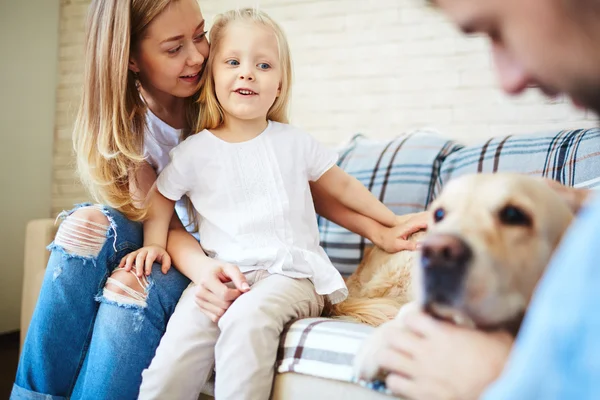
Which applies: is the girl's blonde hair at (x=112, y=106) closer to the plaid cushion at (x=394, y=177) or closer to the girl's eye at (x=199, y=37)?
the girl's eye at (x=199, y=37)

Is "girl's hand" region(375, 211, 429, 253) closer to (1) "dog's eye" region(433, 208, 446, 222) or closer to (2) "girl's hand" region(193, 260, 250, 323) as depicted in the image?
(2) "girl's hand" region(193, 260, 250, 323)

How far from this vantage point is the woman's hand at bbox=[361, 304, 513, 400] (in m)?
0.61

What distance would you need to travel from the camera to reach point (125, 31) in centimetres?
133

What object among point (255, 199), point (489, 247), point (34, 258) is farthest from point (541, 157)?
point (34, 258)

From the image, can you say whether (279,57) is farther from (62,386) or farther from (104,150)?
(62,386)

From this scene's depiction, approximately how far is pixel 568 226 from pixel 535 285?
104 millimetres

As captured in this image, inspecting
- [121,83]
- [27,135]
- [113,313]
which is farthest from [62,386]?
[27,135]

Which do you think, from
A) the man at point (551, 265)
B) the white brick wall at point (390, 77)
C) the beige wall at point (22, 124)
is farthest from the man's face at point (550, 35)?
the beige wall at point (22, 124)

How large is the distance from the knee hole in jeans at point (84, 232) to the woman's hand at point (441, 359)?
78 cm

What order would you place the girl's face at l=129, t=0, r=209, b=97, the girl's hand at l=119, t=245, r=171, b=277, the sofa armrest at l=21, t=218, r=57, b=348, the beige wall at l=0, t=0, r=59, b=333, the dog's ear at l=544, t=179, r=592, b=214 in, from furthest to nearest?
the beige wall at l=0, t=0, r=59, b=333
the sofa armrest at l=21, t=218, r=57, b=348
the girl's face at l=129, t=0, r=209, b=97
the girl's hand at l=119, t=245, r=171, b=277
the dog's ear at l=544, t=179, r=592, b=214

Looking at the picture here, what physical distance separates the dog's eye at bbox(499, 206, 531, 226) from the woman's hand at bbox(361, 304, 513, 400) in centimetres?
13

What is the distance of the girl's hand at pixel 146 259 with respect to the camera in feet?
4.07

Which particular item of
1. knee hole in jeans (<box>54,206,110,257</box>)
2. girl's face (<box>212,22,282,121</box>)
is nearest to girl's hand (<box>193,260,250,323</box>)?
knee hole in jeans (<box>54,206,110,257</box>)

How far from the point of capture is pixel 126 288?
1.22 m
